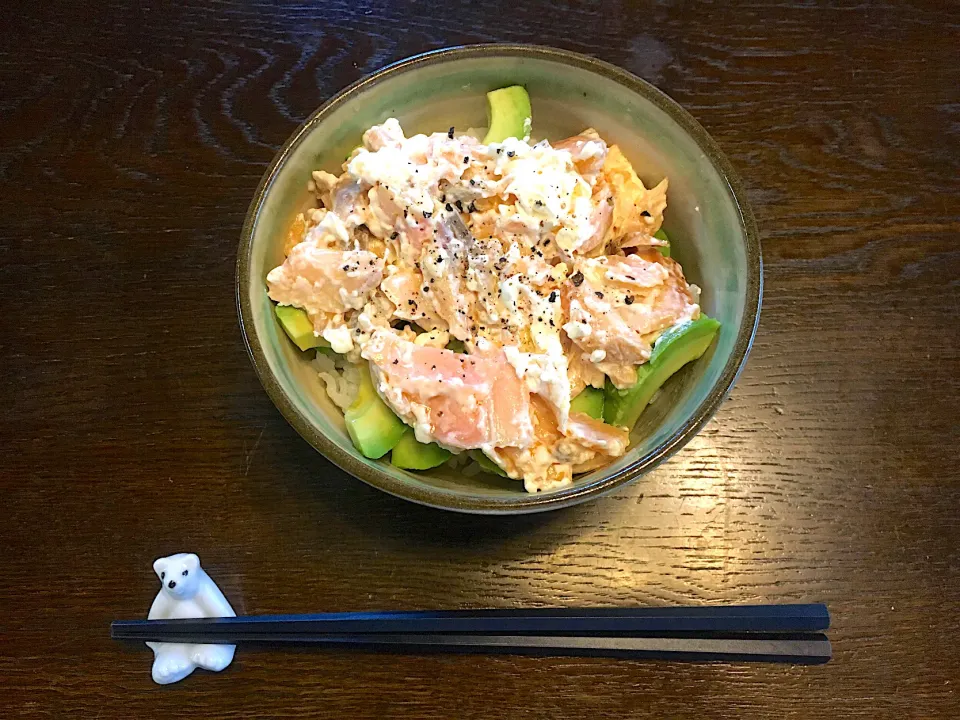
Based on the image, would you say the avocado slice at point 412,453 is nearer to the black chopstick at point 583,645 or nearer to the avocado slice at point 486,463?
the avocado slice at point 486,463

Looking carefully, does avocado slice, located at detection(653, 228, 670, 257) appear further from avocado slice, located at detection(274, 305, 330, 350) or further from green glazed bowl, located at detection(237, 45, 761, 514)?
avocado slice, located at detection(274, 305, 330, 350)

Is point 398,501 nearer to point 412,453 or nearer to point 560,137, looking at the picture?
point 412,453

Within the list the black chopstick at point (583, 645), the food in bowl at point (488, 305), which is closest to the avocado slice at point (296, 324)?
the food in bowl at point (488, 305)

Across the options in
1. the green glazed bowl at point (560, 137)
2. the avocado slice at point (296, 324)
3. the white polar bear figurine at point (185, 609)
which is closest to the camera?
the green glazed bowl at point (560, 137)

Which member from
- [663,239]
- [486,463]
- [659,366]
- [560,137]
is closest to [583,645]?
[486,463]

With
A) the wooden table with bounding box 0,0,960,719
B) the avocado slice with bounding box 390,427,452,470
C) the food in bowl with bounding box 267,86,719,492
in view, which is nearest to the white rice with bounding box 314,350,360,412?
the food in bowl with bounding box 267,86,719,492

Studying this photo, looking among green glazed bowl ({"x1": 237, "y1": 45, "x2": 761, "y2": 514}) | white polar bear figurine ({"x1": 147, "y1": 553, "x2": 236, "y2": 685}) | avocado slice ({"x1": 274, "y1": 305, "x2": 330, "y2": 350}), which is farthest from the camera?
white polar bear figurine ({"x1": 147, "y1": 553, "x2": 236, "y2": 685})
